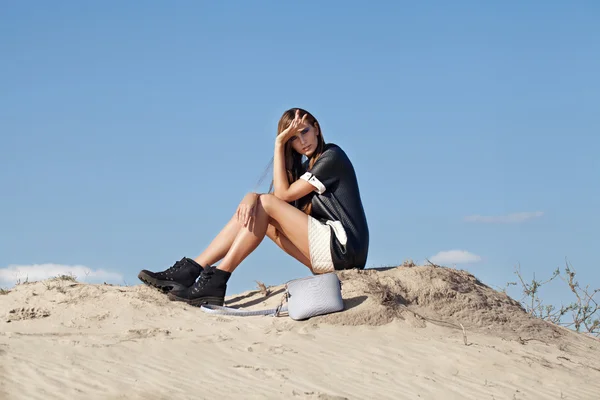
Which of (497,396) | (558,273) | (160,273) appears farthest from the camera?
(558,273)

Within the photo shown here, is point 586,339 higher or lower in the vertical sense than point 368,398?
higher

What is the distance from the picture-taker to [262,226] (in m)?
8.09

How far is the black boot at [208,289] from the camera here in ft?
26.7

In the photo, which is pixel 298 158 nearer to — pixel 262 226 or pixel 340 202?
pixel 340 202

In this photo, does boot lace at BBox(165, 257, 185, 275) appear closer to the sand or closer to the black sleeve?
the sand

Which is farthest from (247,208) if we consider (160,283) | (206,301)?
(160,283)

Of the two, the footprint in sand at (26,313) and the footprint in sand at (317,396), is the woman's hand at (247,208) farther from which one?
the footprint in sand at (317,396)

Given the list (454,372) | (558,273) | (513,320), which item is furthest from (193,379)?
(558,273)

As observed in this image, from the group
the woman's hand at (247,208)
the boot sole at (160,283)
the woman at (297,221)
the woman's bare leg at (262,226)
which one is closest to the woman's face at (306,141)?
the woman at (297,221)

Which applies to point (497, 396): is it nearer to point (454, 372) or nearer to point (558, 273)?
point (454, 372)

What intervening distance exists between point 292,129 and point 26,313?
331 cm

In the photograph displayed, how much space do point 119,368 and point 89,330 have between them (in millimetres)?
1351

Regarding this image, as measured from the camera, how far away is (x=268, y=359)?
22.0ft

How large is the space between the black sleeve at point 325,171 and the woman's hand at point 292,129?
0.37 m
